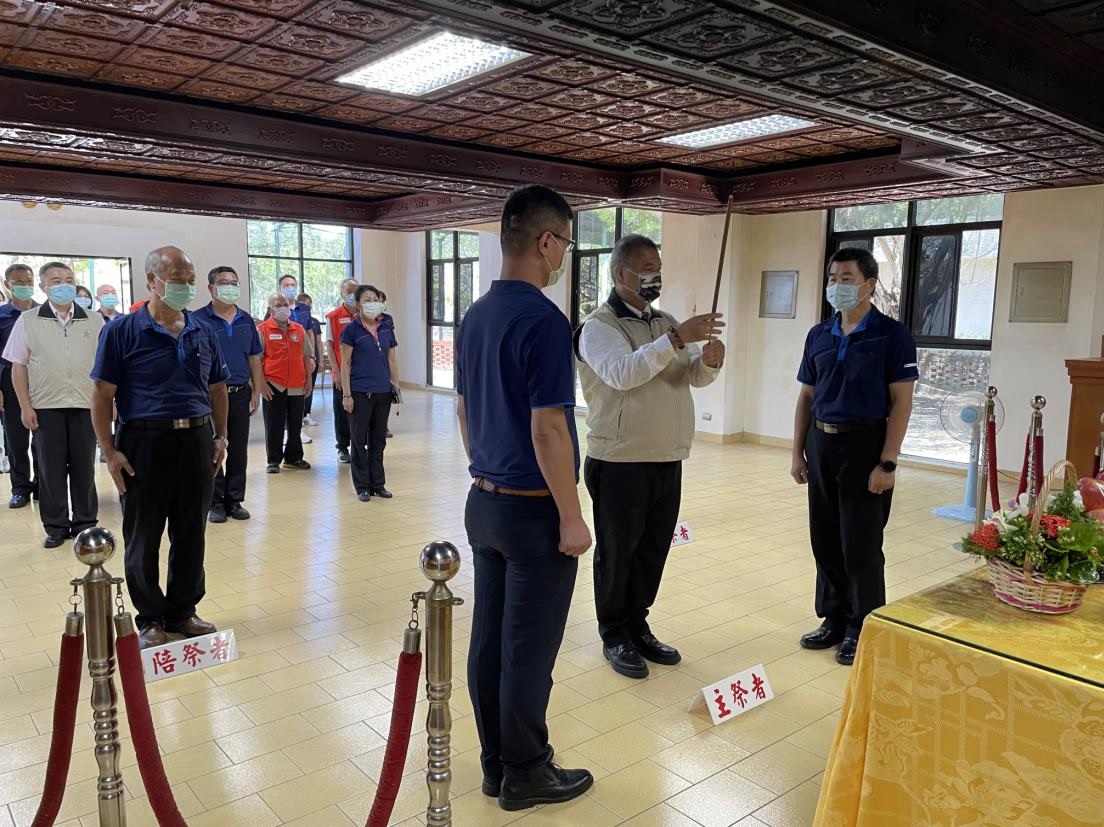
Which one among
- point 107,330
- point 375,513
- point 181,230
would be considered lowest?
point 375,513

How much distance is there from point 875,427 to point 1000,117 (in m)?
2.37

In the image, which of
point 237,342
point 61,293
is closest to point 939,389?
point 237,342

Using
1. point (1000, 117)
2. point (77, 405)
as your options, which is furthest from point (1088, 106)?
point (77, 405)

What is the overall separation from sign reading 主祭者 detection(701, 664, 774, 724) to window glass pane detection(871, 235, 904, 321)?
20.3 ft

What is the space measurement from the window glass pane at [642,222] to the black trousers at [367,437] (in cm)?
535

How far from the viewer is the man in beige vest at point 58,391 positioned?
4730 millimetres

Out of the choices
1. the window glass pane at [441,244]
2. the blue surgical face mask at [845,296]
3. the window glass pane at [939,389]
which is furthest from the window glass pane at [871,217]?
the window glass pane at [441,244]

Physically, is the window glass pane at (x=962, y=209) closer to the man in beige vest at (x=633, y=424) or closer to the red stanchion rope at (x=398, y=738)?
the man in beige vest at (x=633, y=424)

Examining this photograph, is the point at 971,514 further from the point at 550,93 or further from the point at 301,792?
the point at 301,792

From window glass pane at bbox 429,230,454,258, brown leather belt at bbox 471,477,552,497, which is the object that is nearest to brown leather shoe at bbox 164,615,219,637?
brown leather belt at bbox 471,477,552,497

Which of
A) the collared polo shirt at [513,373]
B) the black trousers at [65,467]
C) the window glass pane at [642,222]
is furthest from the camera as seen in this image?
the window glass pane at [642,222]

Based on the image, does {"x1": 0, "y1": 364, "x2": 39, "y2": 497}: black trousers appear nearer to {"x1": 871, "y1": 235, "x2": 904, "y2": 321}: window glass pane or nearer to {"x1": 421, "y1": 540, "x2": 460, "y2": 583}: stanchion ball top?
{"x1": 421, "y1": 540, "x2": 460, "y2": 583}: stanchion ball top

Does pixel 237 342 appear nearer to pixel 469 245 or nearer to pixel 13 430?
pixel 13 430

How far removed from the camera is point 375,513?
5.80 meters
